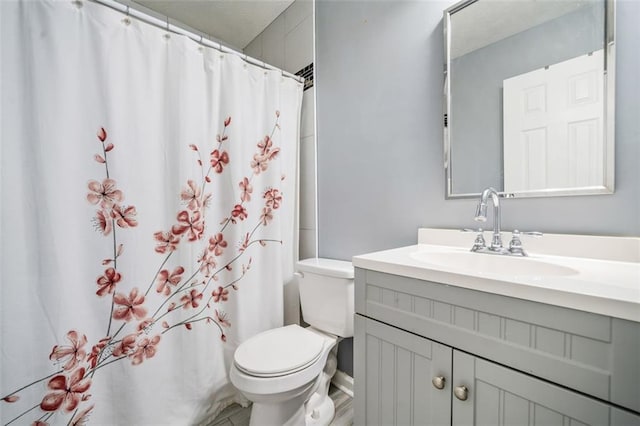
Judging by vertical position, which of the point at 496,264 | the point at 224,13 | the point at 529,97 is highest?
the point at 224,13

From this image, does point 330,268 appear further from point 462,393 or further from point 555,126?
point 555,126

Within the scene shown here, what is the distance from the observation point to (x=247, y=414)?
1.38 m

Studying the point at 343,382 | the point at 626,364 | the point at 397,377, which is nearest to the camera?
the point at 626,364

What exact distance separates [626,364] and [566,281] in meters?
0.16

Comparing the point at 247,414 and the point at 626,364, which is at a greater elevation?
the point at 626,364

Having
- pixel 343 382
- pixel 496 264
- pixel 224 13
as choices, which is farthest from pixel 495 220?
pixel 224 13

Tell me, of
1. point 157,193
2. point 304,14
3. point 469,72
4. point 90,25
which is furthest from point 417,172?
point 90,25

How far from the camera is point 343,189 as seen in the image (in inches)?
61.7

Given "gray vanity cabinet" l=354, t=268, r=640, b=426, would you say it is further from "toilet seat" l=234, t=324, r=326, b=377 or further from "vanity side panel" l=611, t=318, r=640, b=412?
"toilet seat" l=234, t=324, r=326, b=377

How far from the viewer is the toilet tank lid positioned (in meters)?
1.29

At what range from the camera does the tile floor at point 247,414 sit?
52.0 inches

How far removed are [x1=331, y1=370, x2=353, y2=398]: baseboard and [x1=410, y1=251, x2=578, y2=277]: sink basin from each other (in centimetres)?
95

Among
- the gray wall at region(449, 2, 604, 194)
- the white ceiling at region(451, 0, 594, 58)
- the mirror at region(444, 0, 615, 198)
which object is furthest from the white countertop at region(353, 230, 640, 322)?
the white ceiling at region(451, 0, 594, 58)

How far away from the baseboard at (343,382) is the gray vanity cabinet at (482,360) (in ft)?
2.16
